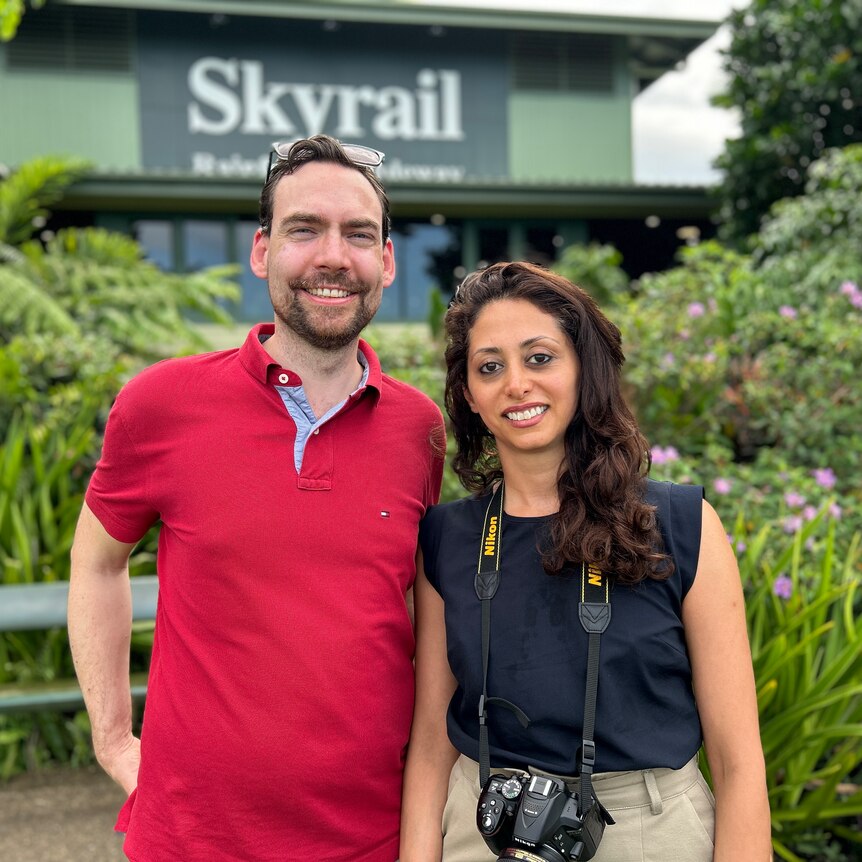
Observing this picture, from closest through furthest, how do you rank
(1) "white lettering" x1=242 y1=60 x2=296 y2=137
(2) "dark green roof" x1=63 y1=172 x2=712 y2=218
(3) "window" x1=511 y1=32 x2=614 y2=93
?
(2) "dark green roof" x1=63 y1=172 x2=712 y2=218
(1) "white lettering" x1=242 y1=60 x2=296 y2=137
(3) "window" x1=511 y1=32 x2=614 y2=93

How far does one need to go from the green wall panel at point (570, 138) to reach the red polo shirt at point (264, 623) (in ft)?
56.3

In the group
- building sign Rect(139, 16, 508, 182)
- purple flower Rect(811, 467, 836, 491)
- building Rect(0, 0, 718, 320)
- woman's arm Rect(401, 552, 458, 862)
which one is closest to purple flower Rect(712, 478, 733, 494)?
purple flower Rect(811, 467, 836, 491)

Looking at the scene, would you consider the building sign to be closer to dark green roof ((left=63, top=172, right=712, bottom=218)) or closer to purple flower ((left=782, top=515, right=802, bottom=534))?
dark green roof ((left=63, top=172, right=712, bottom=218))

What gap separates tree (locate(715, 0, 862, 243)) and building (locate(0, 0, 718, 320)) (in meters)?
1.75

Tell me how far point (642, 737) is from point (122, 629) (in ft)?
4.47

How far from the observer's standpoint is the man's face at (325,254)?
86.0 inches

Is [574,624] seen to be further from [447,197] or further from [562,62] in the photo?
[562,62]

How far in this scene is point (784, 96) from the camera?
46.0 feet

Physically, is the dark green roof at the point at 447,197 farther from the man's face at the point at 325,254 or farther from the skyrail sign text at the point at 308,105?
the man's face at the point at 325,254

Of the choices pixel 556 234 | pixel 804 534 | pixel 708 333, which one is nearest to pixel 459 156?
pixel 556 234

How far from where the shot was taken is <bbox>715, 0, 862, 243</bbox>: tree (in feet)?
43.4

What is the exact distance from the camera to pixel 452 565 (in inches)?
81.7

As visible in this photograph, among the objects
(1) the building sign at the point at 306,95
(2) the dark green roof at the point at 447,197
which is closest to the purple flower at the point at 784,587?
(2) the dark green roof at the point at 447,197

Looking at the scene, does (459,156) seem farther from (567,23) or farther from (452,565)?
(452,565)
